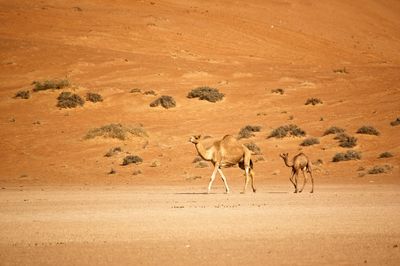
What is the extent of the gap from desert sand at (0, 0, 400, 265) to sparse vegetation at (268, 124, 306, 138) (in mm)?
446

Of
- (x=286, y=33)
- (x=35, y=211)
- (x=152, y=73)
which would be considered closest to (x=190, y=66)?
(x=152, y=73)

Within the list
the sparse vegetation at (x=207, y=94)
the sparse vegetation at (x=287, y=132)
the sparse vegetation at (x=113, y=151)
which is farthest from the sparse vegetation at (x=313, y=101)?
the sparse vegetation at (x=113, y=151)

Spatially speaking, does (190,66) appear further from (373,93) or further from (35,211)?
(35,211)

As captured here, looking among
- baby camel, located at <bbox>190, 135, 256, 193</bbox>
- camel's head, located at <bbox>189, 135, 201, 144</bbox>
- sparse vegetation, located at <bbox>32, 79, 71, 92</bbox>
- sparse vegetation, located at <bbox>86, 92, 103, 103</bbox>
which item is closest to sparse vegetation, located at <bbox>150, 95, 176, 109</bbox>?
sparse vegetation, located at <bbox>86, 92, 103, 103</bbox>

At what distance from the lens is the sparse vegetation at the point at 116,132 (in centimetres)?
3534

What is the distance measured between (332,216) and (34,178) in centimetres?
1693

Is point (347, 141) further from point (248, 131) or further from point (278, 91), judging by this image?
point (278, 91)

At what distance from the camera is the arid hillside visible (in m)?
31.2

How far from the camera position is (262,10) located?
79062 mm

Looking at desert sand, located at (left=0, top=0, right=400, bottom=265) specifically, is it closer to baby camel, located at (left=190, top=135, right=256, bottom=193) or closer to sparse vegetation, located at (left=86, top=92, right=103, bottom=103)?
sparse vegetation, located at (left=86, top=92, right=103, bottom=103)

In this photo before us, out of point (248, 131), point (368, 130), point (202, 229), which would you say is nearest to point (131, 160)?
point (248, 131)

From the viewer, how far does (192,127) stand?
37969 mm

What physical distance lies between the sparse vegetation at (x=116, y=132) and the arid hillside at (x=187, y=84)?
0.32ft

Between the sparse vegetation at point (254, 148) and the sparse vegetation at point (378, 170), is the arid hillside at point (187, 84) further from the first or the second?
the sparse vegetation at point (254, 148)
